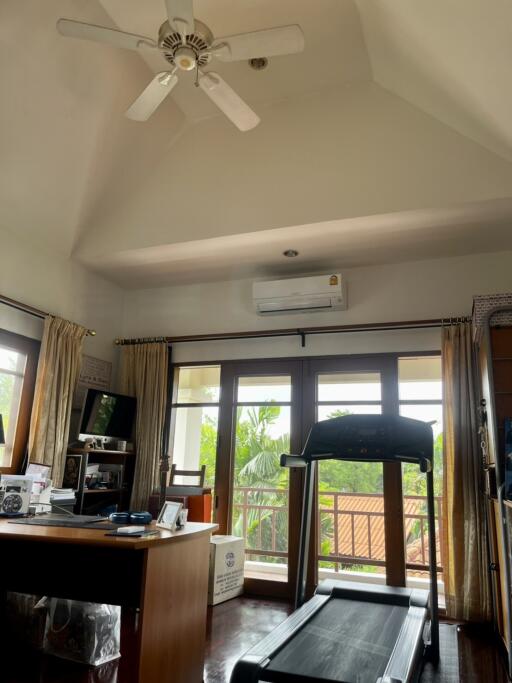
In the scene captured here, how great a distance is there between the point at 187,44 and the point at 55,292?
2940mm

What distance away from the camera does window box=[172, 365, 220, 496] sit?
563cm

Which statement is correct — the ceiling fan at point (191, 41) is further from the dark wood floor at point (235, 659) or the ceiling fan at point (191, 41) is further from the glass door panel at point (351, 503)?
the dark wood floor at point (235, 659)

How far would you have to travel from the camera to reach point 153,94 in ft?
10.5

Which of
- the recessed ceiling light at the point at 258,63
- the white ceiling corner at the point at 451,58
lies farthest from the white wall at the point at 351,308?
the recessed ceiling light at the point at 258,63

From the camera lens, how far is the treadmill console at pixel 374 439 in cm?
341

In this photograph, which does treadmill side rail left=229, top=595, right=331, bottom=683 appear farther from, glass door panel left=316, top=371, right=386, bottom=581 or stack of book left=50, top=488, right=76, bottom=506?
stack of book left=50, top=488, right=76, bottom=506

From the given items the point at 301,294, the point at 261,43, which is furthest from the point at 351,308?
the point at 261,43

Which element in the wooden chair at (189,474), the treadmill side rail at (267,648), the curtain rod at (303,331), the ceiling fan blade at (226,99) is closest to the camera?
the treadmill side rail at (267,648)

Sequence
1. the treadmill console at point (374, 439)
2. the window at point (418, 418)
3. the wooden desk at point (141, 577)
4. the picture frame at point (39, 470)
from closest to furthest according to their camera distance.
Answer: the wooden desk at point (141, 577)
the treadmill console at point (374, 439)
the picture frame at point (39, 470)
the window at point (418, 418)

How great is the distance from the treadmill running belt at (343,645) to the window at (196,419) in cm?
251

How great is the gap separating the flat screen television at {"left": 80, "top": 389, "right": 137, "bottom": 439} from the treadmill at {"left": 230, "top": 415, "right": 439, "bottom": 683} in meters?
2.35

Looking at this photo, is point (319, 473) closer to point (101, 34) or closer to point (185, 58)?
point (185, 58)

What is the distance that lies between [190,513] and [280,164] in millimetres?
3309

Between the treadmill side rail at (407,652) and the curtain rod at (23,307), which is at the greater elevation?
the curtain rod at (23,307)
